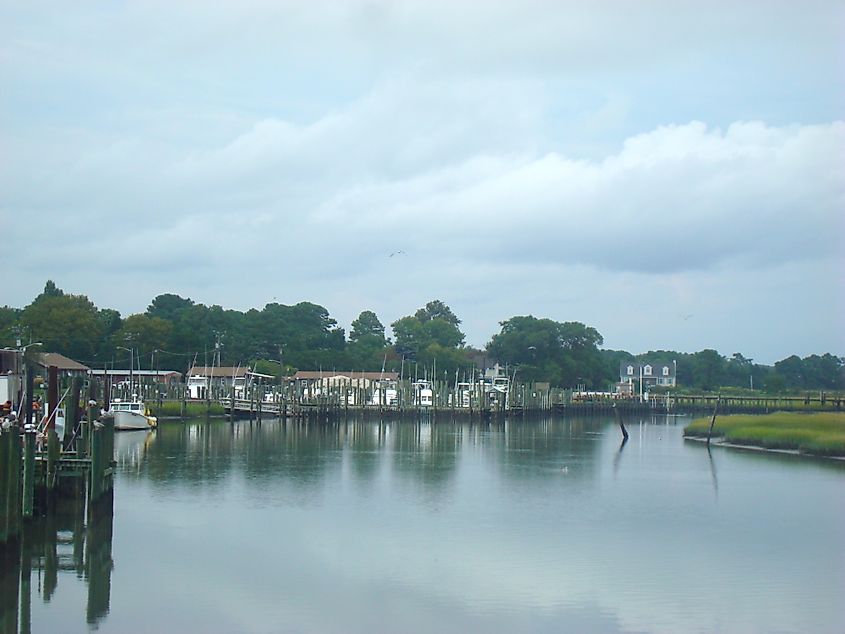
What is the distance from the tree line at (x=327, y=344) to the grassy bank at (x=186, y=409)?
1633 cm

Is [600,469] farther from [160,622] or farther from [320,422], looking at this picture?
[320,422]

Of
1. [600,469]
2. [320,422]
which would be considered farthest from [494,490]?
[320,422]

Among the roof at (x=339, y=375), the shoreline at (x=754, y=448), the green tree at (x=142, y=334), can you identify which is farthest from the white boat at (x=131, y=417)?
the roof at (x=339, y=375)

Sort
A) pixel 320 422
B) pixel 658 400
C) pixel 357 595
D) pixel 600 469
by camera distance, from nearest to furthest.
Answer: pixel 357 595 → pixel 600 469 → pixel 320 422 → pixel 658 400

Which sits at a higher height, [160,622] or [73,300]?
[73,300]

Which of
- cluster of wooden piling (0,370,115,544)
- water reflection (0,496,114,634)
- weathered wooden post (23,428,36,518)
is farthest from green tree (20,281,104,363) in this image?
weathered wooden post (23,428,36,518)

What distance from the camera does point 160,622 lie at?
70.2 ft

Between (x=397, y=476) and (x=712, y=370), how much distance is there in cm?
14425

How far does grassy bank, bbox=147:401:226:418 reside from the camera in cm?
8456

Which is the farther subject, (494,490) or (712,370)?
(712,370)

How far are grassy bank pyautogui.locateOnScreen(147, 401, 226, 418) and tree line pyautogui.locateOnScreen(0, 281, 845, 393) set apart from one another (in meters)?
16.3

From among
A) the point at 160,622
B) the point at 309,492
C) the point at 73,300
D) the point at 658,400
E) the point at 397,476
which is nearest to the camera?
the point at 160,622

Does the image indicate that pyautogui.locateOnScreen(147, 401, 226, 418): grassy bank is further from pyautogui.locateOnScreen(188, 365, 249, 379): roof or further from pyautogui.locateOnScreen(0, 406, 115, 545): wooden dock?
pyautogui.locateOnScreen(0, 406, 115, 545): wooden dock

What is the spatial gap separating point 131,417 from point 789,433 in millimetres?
39934
